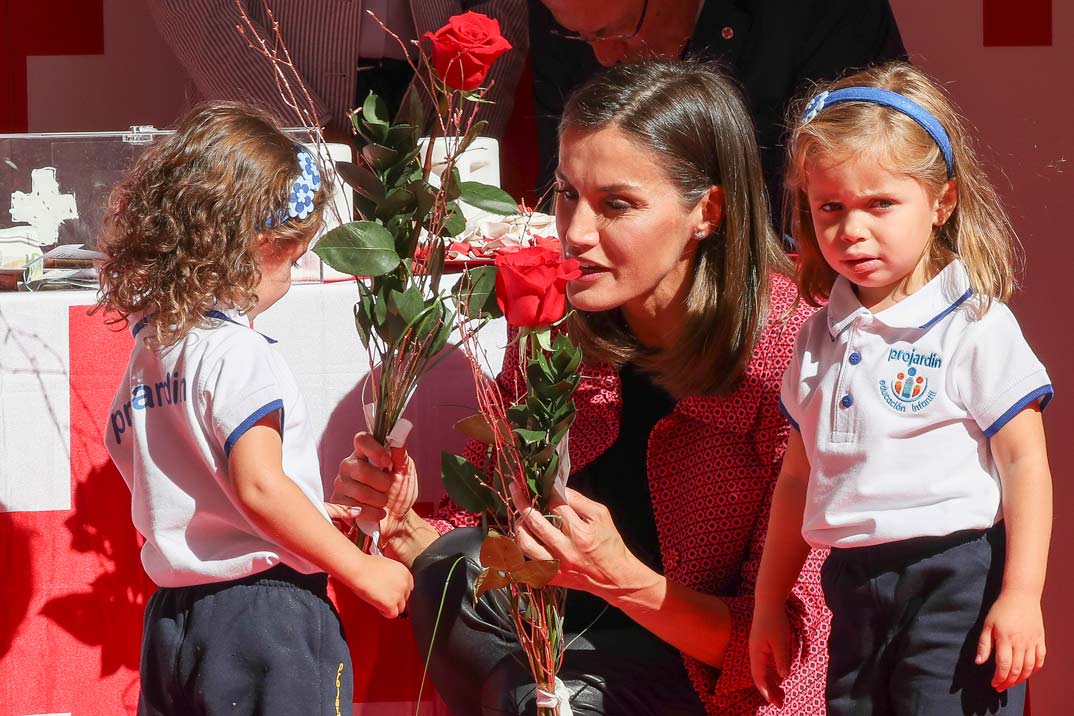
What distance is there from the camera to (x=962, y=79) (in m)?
2.55

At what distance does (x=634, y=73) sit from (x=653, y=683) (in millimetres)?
776

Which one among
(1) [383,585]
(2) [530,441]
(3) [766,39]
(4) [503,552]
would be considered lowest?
(1) [383,585]

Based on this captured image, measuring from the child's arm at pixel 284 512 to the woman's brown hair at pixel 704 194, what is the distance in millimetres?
437

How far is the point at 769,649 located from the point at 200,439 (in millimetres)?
683

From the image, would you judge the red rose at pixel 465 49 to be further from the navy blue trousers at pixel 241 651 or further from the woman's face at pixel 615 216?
the navy blue trousers at pixel 241 651

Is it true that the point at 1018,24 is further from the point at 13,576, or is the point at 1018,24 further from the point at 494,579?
the point at 13,576

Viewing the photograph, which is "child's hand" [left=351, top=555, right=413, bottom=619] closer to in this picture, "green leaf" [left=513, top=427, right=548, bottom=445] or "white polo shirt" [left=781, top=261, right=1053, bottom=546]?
"green leaf" [left=513, top=427, right=548, bottom=445]

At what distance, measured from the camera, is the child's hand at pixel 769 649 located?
4.81 ft

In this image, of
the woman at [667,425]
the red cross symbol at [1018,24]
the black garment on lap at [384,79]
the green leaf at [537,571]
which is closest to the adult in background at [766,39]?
the red cross symbol at [1018,24]

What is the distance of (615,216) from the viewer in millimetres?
1618

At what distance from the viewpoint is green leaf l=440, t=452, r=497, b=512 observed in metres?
1.40

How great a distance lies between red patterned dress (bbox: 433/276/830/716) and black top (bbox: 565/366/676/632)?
2.2 inches

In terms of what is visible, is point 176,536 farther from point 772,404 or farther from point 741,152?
point 741,152

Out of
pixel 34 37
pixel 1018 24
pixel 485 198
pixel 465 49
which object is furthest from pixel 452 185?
pixel 34 37
